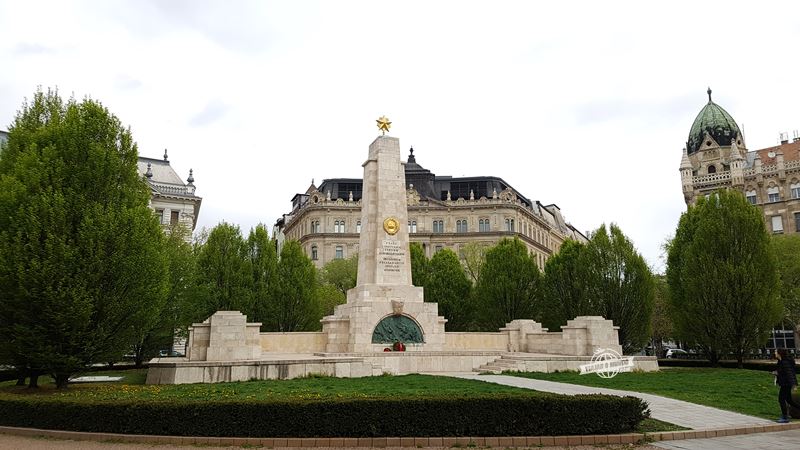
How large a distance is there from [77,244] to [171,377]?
17.4ft

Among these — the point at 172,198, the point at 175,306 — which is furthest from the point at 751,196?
the point at 172,198

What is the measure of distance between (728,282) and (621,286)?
7.56 metres

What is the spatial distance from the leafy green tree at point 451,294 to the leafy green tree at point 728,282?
16273mm

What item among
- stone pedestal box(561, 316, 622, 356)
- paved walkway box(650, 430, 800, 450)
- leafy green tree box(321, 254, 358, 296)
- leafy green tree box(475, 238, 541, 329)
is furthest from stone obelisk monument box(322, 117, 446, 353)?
leafy green tree box(321, 254, 358, 296)

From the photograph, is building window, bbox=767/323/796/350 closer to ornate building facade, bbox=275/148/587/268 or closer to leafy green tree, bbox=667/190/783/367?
ornate building facade, bbox=275/148/587/268

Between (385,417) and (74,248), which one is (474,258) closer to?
(74,248)

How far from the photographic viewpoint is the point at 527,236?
85.1m

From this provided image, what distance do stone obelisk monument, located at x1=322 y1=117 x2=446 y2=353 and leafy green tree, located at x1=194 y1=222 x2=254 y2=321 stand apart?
10388 mm

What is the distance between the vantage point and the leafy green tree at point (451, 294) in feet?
147

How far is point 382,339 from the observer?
89.5ft

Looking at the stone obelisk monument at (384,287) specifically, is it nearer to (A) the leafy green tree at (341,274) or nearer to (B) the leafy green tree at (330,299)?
(B) the leafy green tree at (330,299)

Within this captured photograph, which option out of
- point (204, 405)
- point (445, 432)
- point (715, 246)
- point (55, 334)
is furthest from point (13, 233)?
point (715, 246)

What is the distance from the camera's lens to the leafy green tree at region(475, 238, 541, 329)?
137 ft

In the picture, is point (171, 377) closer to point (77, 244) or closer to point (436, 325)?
point (77, 244)
